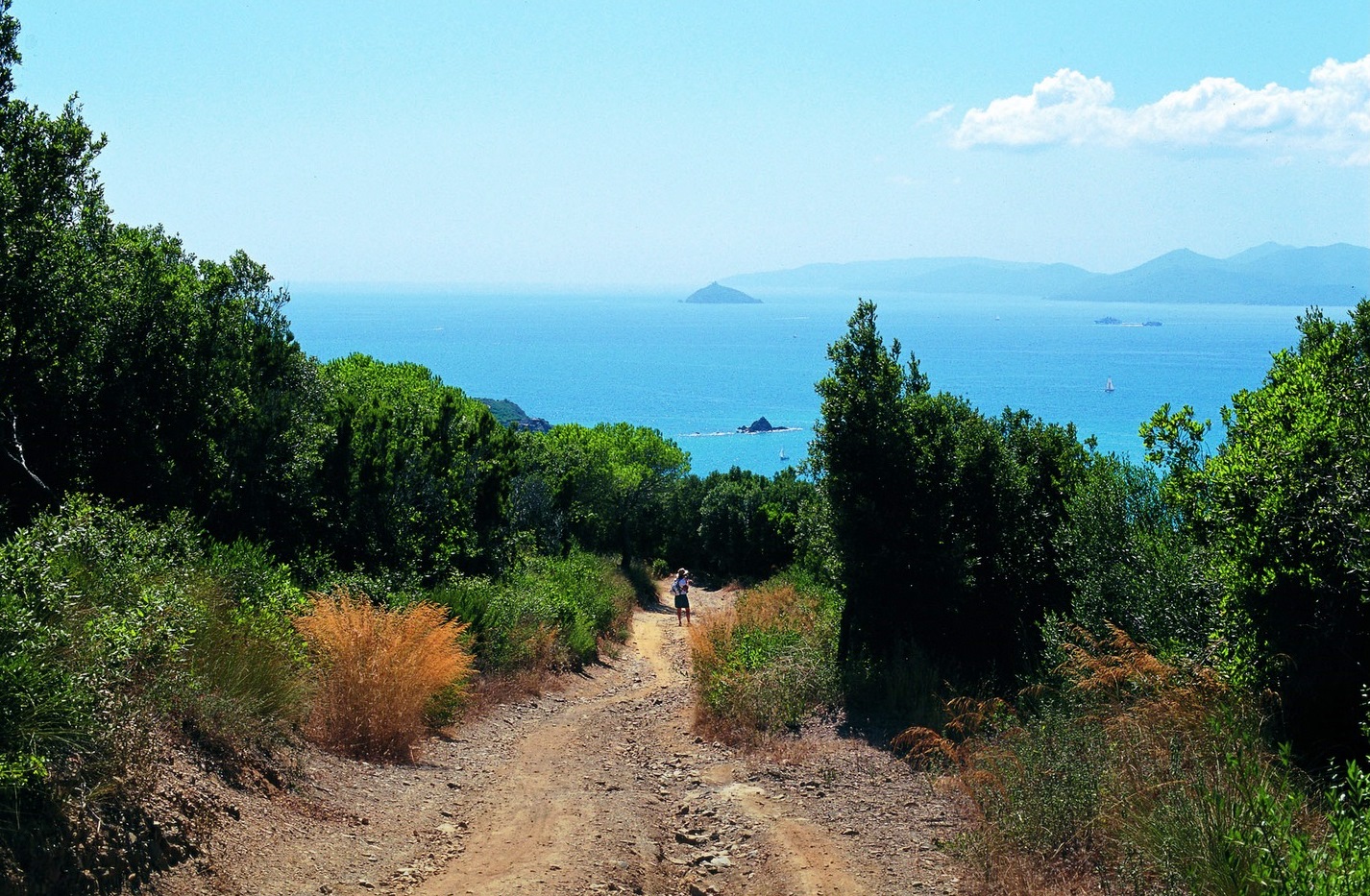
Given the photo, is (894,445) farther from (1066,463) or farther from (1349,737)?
(1349,737)

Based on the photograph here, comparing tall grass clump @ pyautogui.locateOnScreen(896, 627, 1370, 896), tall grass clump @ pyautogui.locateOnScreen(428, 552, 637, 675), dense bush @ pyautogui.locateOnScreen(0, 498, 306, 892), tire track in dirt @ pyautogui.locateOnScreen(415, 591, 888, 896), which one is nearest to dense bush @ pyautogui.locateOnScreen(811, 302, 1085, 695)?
tire track in dirt @ pyautogui.locateOnScreen(415, 591, 888, 896)

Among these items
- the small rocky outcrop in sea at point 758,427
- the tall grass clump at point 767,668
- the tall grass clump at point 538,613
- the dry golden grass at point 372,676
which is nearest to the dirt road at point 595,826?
the dry golden grass at point 372,676

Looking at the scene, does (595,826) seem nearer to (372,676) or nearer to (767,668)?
(372,676)

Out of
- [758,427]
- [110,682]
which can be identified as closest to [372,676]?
[110,682]

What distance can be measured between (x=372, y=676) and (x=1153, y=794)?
7.30 metres

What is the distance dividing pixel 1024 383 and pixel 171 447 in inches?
6046

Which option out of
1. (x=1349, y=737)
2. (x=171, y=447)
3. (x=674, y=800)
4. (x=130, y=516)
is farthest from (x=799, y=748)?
(x=171, y=447)

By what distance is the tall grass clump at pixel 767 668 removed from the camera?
39.1 feet

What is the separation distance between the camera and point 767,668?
13.0 m

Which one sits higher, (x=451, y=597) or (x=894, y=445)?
(x=894, y=445)

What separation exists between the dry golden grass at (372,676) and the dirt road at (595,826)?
427mm

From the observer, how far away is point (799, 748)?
35.0 feet

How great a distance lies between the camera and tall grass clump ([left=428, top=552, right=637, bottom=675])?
15.6 meters

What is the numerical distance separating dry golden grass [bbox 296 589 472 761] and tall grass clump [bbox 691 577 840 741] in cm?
344
